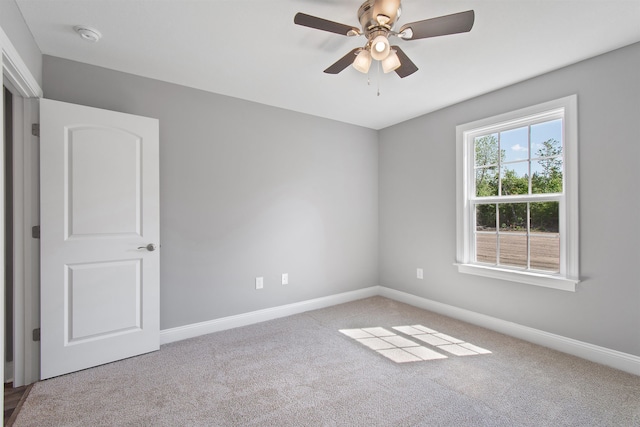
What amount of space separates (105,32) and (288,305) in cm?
298

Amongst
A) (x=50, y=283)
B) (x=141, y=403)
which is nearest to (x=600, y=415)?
(x=141, y=403)

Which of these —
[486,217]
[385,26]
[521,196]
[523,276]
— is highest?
[385,26]

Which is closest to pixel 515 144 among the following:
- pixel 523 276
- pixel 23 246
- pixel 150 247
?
pixel 523 276

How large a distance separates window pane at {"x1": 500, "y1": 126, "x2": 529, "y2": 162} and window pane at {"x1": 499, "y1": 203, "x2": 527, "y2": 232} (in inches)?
18.3

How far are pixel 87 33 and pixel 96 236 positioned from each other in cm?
146

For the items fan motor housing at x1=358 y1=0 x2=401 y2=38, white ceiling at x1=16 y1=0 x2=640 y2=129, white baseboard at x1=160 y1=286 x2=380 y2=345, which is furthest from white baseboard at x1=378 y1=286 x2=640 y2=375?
fan motor housing at x1=358 y1=0 x2=401 y2=38

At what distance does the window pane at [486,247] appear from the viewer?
3.17 meters

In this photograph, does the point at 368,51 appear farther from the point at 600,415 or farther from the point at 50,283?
the point at 50,283

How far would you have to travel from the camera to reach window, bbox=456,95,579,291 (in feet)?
8.46

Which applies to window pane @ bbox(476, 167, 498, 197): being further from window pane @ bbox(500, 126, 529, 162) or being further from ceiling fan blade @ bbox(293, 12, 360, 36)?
ceiling fan blade @ bbox(293, 12, 360, 36)

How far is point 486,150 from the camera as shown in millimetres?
3250

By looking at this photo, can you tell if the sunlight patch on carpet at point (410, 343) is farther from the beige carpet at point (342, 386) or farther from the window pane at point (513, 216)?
the window pane at point (513, 216)

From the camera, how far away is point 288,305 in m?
3.54

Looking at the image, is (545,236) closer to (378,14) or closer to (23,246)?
(378,14)
